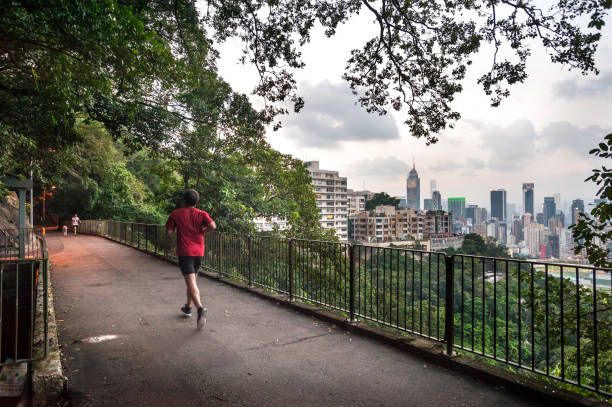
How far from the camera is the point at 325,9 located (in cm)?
988

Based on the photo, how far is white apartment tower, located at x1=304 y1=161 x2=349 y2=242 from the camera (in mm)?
165500

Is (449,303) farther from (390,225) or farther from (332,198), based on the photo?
(332,198)

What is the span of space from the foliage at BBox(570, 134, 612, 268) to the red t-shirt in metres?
5.17

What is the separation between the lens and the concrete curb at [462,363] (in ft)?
11.6

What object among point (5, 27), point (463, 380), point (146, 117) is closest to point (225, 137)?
point (146, 117)

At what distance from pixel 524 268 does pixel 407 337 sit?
5.71ft

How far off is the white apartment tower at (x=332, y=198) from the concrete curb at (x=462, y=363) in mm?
154448

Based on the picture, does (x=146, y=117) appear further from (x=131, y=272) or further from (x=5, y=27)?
(x=5, y=27)

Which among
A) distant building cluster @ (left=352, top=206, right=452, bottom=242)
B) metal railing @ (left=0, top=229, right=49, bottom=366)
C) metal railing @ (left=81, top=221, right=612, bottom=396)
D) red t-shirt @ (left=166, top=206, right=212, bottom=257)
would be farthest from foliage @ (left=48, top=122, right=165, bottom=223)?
distant building cluster @ (left=352, top=206, right=452, bottom=242)

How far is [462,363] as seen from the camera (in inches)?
169

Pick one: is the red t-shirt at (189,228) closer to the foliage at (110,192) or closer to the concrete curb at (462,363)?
the concrete curb at (462,363)

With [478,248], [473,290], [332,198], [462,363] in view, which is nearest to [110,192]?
[473,290]

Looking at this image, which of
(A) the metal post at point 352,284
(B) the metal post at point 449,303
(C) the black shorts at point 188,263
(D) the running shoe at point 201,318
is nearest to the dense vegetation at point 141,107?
(C) the black shorts at point 188,263

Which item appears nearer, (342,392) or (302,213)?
(342,392)
